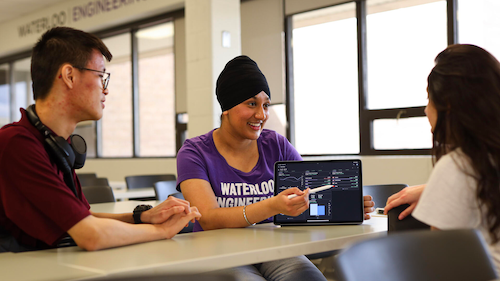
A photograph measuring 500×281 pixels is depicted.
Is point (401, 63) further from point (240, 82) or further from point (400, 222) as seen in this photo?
point (400, 222)

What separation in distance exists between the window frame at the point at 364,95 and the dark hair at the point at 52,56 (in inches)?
139

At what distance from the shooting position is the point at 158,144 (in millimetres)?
6914

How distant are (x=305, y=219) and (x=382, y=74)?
3.37 metres

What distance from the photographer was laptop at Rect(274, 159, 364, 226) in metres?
1.69

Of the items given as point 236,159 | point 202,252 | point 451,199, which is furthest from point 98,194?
point 451,199

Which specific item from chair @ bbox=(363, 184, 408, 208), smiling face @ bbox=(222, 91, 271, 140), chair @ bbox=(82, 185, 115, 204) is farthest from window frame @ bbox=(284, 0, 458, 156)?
smiling face @ bbox=(222, 91, 271, 140)

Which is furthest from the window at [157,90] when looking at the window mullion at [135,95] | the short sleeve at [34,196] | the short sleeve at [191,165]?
the short sleeve at [34,196]

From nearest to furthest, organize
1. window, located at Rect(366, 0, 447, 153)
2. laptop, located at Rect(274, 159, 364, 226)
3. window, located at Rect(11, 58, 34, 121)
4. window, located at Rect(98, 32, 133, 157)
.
→ laptop, located at Rect(274, 159, 364, 226)
window, located at Rect(366, 0, 447, 153)
window, located at Rect(98, 32, 133, 157)
window, located at Rect(11, 58, 34, 121)

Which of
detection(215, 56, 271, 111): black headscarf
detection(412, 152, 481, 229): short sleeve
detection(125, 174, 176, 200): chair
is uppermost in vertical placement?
detection(215, 56, 271, 111): black headscarf

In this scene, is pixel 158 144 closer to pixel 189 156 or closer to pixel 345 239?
pixel 189 156

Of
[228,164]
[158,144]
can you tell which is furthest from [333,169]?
[158,144]

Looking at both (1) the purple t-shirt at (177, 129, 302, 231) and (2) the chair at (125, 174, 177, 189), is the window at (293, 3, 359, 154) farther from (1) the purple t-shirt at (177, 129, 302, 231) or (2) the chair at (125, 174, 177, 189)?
(1) the purple t-shirt at (177, 129, 302, 231)

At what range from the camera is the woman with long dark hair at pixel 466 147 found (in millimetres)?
1094

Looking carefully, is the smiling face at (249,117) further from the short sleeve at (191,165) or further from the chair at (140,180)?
the chair at (140,180)
